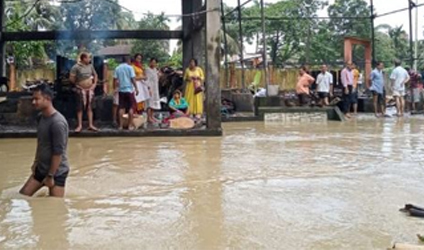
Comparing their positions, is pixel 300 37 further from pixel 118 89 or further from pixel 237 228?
pixel 237 228

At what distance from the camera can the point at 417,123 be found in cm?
1403

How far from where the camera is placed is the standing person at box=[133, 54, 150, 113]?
478 inches

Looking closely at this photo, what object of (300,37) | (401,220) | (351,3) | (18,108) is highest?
(351,3)

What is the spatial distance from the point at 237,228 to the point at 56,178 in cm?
191

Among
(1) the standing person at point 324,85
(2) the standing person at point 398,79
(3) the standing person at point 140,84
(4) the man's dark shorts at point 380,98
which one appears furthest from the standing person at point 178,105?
(2) the standing person at point 398,79

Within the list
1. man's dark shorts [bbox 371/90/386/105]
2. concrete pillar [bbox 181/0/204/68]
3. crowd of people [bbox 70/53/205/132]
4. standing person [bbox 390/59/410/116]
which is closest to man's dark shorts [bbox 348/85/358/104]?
man's dark shorts [bbox 371/90/386/105]

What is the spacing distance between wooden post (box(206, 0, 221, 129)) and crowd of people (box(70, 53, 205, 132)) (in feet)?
5.11

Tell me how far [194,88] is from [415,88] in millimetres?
8991

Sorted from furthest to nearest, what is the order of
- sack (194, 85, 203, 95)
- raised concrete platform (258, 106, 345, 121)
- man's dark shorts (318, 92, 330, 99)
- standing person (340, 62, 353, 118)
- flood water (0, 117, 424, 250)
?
man's dark shorts (318, 92, 330, 99) < standing person (340, 62, 353, 118) < raised concrete platform (258, 106, 345, 121) < sack (194, 85, 203, 95) < flood water (0, 117, 424, 250)

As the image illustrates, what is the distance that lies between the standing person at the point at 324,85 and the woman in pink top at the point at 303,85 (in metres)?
0.30

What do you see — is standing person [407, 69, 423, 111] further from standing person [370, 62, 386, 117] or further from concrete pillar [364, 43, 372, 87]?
standing person [370, 62, 386, 117]

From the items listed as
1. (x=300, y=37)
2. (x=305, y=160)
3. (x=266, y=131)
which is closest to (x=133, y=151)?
(x=305, y=160)

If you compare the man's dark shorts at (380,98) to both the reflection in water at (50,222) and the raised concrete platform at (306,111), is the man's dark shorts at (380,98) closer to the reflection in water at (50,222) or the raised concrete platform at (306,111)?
the raised concrete platform at (306,111)

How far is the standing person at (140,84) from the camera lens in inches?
478
